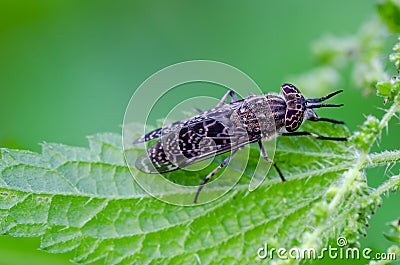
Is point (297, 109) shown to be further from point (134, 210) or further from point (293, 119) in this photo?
point (134, 210)

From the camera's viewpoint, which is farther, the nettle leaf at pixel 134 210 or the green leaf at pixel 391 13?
the green leaf at pixel 391 13

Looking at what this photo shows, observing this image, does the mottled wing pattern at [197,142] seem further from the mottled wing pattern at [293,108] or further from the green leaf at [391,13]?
the green leaf at [391,13]

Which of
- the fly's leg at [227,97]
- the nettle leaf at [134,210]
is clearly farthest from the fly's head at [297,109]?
the fly's leg at [227,97]

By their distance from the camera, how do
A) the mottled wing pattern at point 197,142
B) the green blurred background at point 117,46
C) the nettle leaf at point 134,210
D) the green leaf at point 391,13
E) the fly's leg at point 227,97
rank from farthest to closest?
the green blurred background at point 117,46 → the fly's leg at point 227,97 → the mottled wing pattern at point 197,142 → the green leaf at point 391,13 → the nettle leaf at point 134,210

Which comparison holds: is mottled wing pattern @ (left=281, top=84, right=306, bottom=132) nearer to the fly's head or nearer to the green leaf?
the fly's head

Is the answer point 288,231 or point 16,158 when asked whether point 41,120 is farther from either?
point 288,231

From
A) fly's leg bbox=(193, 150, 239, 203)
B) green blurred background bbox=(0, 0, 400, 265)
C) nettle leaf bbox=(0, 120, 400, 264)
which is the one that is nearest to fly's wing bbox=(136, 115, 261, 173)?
fly's leg bbox=(193, 150, 239, 203)

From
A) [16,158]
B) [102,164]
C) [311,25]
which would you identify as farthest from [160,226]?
[311,25]

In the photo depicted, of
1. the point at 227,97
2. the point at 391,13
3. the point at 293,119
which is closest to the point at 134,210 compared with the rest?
the point at 293,119
